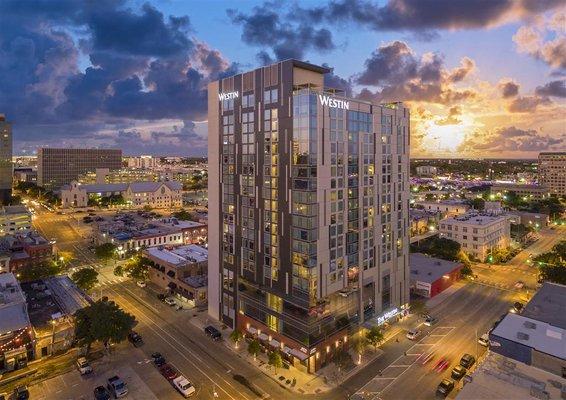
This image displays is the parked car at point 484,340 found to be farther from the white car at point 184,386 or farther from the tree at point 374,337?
the white car at point 184,386

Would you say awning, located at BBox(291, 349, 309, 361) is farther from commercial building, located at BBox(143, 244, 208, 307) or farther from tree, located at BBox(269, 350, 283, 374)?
commercial building, located at BBox(143, 244, 208, 307)

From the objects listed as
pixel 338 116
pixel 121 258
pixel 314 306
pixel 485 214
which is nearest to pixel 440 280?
pixel 314 306

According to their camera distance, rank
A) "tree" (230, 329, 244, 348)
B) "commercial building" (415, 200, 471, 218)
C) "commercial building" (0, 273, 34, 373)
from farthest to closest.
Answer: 1. "commercial building" (415, 200, 471, 218)
2. "tree" (230, 329, 244, 348)
3. "commercial building" (0, 273, 34, 373)

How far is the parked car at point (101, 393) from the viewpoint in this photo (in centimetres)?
4884

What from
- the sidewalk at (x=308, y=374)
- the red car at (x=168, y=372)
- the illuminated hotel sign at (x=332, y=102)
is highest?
the illuminated hotel sign at (x=332, y=102)

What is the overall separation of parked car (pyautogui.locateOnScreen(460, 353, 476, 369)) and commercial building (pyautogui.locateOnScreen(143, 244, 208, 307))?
53.1 meters

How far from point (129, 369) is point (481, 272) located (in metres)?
97.8

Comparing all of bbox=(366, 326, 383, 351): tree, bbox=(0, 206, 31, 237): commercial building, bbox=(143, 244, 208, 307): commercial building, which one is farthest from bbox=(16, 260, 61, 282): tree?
bbox=(366, 326, 383, 351): tree

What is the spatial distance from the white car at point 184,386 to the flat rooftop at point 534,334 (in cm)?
4527

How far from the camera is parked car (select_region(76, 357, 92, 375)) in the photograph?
181 feet

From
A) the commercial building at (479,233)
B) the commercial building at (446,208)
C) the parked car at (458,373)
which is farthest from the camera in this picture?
the commercial building at (446,208)

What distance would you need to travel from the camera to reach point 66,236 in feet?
491

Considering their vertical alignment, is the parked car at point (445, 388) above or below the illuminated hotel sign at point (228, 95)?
below

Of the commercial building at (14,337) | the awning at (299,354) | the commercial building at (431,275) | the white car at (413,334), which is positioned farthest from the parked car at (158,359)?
the commercial building at (431,275)
